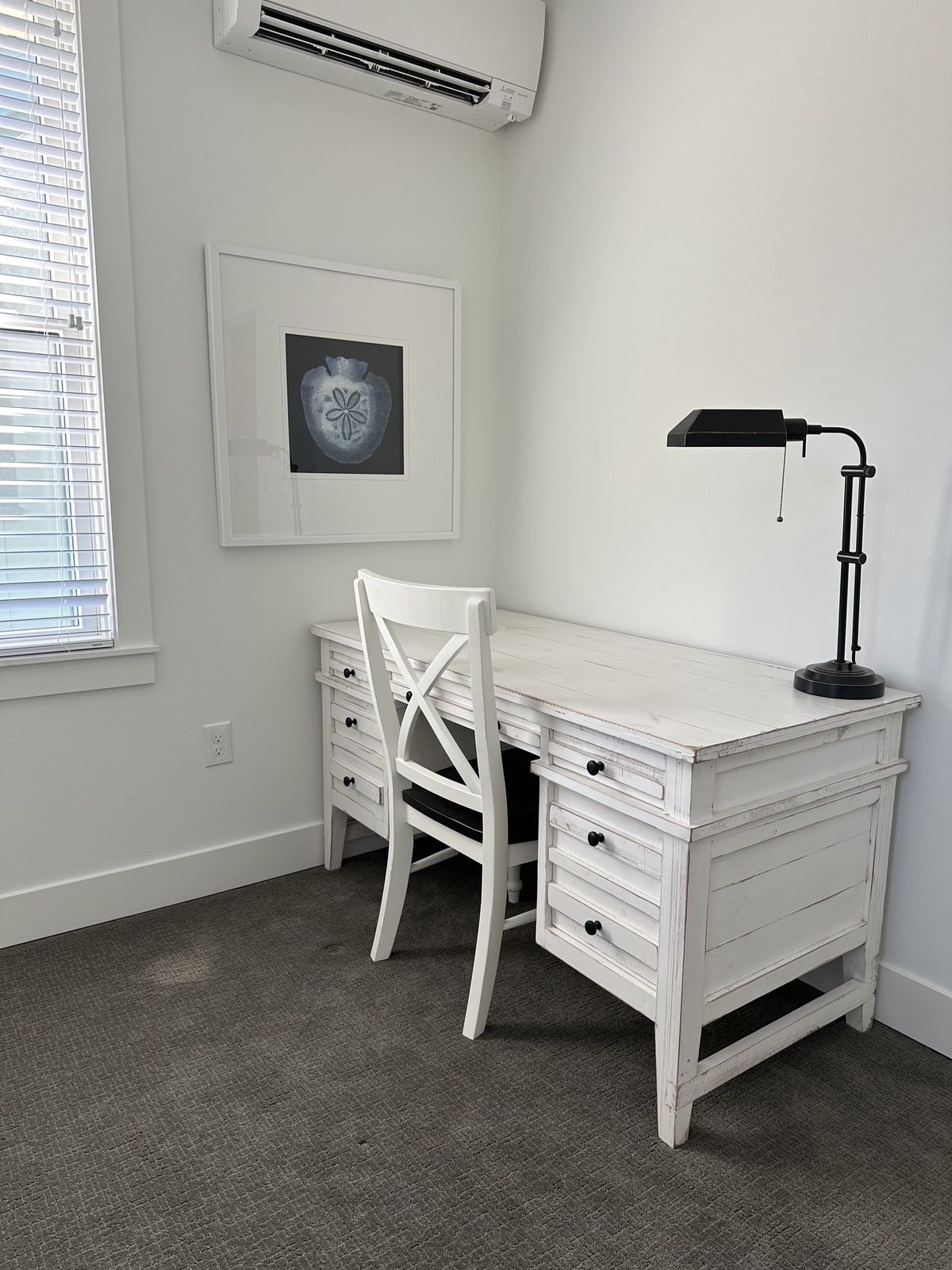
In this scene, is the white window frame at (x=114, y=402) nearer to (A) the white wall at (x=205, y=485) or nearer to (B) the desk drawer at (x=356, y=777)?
(A) the white wall at (x=205, y=485)

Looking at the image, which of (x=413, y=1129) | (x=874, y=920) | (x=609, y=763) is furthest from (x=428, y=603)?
(x=874, y=920)

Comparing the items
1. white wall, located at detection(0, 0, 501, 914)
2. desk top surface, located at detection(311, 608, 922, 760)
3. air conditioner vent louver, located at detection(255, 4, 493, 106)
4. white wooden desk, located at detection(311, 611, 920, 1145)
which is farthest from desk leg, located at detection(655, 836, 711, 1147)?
air conditioner vent louver, located at detection(255, 4, 493, 106)

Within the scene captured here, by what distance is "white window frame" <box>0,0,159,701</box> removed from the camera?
2006mm

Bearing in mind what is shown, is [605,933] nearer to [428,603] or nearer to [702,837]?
[702,837]

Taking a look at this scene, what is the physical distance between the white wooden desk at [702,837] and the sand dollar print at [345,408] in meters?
0.88

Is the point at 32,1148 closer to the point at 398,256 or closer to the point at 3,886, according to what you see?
the point at 3,886

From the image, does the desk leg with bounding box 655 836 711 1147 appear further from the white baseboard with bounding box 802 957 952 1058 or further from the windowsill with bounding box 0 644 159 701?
the windowsill with bounding box 0 644 159 701

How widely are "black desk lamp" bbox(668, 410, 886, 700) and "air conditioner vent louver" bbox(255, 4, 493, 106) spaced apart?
1386 millimetres

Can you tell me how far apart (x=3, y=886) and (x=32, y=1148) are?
2.61 ft

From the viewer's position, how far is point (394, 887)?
2.02m

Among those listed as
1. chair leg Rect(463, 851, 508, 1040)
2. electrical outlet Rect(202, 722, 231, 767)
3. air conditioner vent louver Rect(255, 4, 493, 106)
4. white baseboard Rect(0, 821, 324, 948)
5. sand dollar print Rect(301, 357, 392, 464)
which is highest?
air conditioner vent louver Rect(255, 4, 493, 106)

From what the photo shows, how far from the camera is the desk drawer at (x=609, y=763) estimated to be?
146 centimetres

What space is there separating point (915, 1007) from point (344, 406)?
6.72 feet

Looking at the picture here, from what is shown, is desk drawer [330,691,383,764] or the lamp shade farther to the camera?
desk drawer [330,691,383,764]
